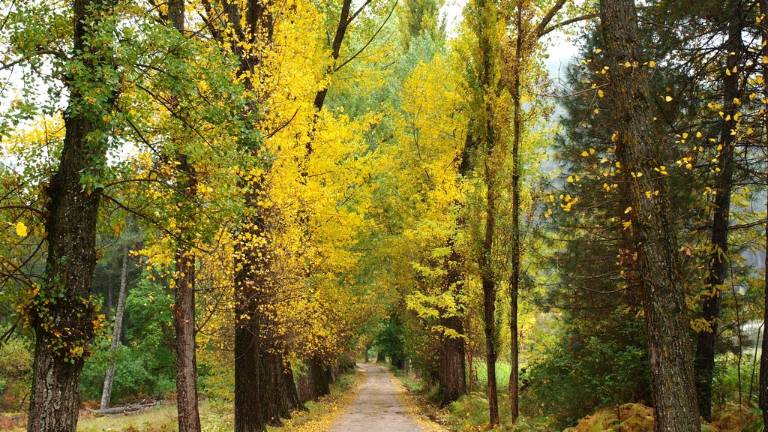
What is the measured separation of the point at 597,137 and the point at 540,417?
22.8ft

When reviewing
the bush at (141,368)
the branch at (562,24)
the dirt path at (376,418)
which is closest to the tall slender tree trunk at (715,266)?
the branch at (562,24)

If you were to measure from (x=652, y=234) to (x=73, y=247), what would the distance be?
236 inches

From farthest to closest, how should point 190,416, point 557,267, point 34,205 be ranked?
point 557,267 < point 190,416 < point 34,205

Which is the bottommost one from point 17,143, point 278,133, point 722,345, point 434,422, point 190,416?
point 434,422

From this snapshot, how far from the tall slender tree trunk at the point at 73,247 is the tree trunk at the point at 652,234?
5140 millimetres

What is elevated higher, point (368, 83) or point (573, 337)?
point (368, 83)

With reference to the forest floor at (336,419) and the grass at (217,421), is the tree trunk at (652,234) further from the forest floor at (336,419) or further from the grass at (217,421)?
the grass at (217,421)

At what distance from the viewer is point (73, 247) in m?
5.75

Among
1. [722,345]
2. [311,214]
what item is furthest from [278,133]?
[722,345]

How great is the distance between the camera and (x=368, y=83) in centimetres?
1568

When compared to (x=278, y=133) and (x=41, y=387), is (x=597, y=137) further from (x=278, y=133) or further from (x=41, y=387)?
(x=41, y=387)

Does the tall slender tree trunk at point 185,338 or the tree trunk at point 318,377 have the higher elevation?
the tall slender tree trunk at point 185,338

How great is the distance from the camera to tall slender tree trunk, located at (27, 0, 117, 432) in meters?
5.22

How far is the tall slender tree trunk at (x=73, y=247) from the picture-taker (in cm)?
522
